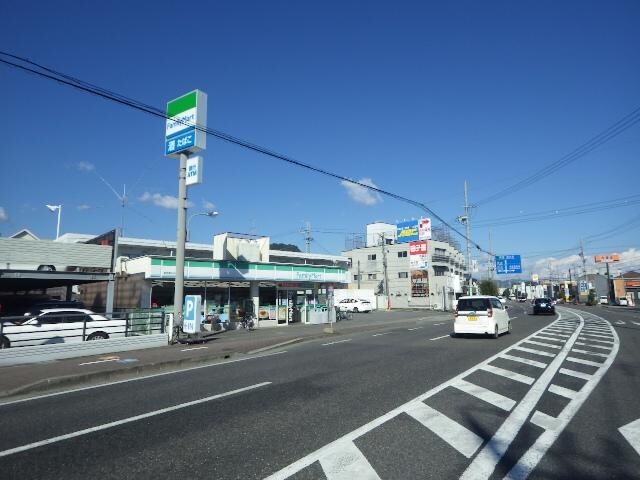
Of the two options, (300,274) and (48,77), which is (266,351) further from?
(300,274)

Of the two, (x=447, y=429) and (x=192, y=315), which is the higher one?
(x=192, y=315)

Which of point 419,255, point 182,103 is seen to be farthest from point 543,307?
point 182,103

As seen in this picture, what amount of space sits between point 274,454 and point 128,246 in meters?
45.9

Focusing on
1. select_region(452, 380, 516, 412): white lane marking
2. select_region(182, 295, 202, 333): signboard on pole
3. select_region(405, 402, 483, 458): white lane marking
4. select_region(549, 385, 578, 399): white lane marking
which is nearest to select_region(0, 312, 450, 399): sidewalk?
select_region(182, 295, 202, 333): signboard on pole

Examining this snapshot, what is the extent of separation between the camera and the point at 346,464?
447 centimetres

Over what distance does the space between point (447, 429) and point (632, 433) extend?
238 cm

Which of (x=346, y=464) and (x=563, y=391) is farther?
(x=563, y=391)

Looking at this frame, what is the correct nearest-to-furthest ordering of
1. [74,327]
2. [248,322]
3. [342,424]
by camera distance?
[342,424] < [74,327] < [248,322]

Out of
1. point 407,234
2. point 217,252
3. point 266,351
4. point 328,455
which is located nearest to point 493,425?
point 328,455

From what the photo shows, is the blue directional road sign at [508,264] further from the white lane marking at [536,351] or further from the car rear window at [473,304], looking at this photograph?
the white lane marking at [536,351]

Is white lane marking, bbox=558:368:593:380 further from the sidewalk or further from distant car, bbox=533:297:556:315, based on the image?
distant car, bbox=533:297:556:315

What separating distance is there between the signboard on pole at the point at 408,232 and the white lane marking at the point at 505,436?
49218 mm

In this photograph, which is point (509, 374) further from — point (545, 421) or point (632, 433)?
point (632, 433)

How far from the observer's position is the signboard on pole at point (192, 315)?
17.6 m
